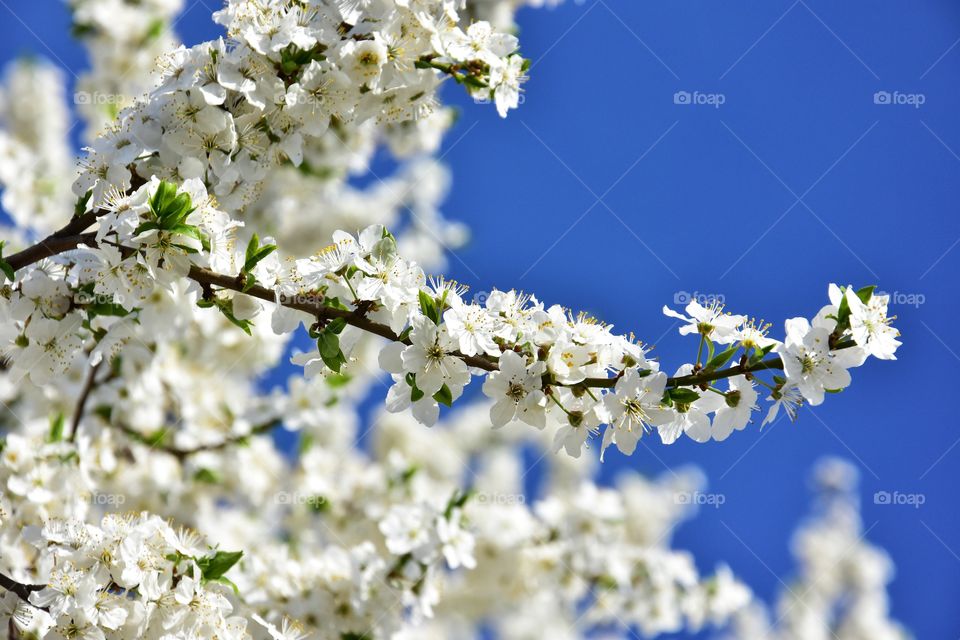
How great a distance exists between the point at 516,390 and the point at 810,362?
2.40 feet

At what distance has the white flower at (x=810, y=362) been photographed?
2162 millimetres

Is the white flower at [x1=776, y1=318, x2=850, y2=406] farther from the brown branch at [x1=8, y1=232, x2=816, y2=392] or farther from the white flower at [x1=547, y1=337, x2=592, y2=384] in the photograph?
the white flower at [x1=547, y1=337, x2=592, y2=384]

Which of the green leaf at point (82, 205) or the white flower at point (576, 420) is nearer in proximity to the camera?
the white flower at point (576, 420)

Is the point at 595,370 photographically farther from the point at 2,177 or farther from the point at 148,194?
the point at 2,177

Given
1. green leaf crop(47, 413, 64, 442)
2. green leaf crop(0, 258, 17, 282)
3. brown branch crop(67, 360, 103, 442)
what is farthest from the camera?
brown branch crop(67, 360, 103, 442)

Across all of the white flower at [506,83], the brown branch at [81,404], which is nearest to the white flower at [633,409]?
the white flower at [506,83]

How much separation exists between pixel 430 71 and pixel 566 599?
3378mm

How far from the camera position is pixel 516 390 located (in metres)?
2.24

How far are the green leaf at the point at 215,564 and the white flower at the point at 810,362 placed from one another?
1690 mm

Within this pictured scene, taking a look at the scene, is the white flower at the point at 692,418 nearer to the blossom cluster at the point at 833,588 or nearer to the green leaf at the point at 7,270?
the green leaf at the point at 7,270

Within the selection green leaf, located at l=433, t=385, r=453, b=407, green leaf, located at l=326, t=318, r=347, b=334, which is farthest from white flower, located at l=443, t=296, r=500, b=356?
green leaf, located at l=326, t=318, r=347, b=334

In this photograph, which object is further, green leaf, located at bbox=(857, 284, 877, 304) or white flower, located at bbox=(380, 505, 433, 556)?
white flower, located at bbox=(380, 505, 433, 556)

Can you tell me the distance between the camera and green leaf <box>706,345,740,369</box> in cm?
219

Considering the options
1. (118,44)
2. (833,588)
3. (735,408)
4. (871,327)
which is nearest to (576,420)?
(735,408)
